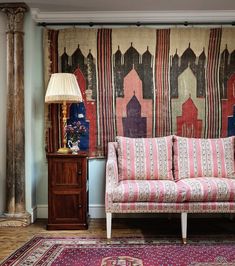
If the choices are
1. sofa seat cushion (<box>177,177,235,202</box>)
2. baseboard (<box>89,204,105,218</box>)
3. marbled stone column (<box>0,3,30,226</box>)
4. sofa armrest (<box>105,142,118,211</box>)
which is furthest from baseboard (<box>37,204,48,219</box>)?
sofa seat cushion (<box>177,177,235,202</box>)

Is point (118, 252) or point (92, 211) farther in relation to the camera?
point (92, 211)

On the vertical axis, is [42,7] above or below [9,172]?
above

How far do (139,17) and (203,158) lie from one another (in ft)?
5.59

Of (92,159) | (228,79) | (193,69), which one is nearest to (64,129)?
(92,159)

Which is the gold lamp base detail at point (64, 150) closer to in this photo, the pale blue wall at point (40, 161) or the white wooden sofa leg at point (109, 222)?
the pale blue wall at point (40, 161)

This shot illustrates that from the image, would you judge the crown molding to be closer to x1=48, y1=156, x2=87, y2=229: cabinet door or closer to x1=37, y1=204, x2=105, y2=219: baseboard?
x1=48, y1=156, x2=87, y2=229: cabinet door

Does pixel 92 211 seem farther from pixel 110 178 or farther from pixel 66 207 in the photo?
pixel 110 178

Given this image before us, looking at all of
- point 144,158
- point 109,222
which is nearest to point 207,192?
point 144,158

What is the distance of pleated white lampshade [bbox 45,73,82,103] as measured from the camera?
151 inches

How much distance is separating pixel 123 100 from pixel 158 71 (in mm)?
505

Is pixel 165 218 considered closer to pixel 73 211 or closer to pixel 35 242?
pixel 73 211

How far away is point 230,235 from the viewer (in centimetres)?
358

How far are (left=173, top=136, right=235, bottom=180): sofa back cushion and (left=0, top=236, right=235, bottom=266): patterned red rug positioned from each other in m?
0.79

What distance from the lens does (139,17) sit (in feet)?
14.1
